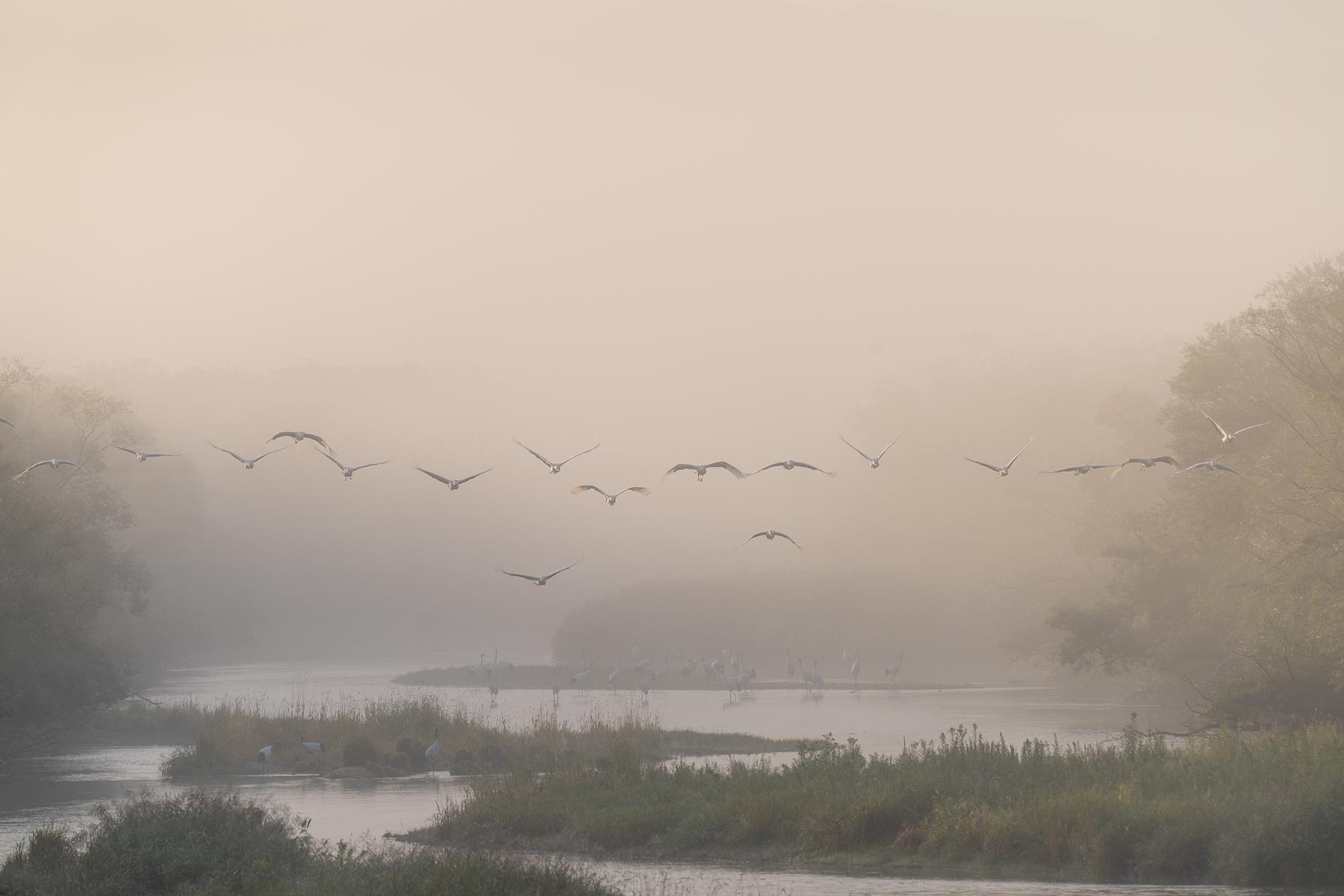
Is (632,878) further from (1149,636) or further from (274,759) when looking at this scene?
(1149,636)

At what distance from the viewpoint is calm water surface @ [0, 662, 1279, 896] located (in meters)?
22.8

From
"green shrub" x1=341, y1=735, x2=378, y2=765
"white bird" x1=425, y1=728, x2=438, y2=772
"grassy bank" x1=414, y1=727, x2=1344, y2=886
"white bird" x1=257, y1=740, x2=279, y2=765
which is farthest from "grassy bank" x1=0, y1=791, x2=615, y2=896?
"green shrub" x1=341, y1=735, x2=378, y2=765

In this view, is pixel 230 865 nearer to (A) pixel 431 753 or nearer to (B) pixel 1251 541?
(A) pixel 431 753

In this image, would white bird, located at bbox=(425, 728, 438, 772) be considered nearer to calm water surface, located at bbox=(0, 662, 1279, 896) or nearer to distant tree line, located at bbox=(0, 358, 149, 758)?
calm water surface, located at bbox=(0, 662, 1279, 896)

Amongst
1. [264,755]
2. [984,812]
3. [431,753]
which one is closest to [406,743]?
[431,753]

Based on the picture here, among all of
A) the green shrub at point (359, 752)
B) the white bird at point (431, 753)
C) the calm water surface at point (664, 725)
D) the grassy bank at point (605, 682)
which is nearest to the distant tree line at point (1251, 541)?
the calm water surface at point (664, 725)

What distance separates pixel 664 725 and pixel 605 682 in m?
29.0

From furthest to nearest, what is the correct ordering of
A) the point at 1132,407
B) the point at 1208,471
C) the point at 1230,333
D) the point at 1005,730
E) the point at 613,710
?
the point at 1132,407
the point at 613,710
the point at 1230,333
the point at 1208,471
the point at 1005,730

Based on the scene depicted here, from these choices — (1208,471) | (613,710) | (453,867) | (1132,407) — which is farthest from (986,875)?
(1132,407)

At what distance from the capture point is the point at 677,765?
1224 inches

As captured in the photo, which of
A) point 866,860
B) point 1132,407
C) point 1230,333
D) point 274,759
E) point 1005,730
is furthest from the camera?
point 1132,407

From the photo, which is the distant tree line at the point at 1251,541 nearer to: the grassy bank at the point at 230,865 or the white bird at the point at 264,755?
the grassy bank at the point at 230,865

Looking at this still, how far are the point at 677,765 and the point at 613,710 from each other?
28788 millimetres

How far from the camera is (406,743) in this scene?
42.8m
